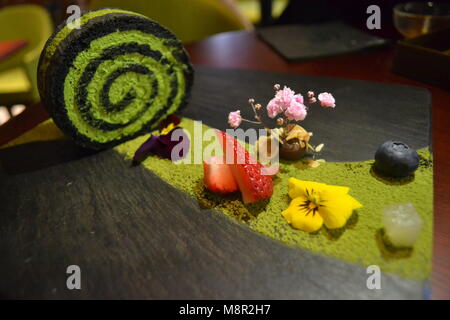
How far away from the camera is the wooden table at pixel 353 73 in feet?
2.45

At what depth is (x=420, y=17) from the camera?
4.77 ft

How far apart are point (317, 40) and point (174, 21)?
854 millimetres

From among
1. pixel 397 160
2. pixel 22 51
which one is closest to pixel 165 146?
pixel 397 160

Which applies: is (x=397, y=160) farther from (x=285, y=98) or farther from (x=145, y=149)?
(x=145, y=149)

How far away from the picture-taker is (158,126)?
121 cm

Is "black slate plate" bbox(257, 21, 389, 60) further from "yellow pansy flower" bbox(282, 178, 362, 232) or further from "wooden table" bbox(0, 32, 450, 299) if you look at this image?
"yellow pansy flower" bbox(282, 178, 362, 232)

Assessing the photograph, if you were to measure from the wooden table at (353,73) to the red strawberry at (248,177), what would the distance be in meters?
0.36

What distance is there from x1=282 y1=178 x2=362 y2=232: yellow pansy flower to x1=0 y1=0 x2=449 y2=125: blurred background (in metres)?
1.23

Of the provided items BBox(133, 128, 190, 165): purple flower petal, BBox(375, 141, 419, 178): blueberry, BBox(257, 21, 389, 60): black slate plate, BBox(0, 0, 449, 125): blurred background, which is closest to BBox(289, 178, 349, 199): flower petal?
BBox(375, 141, 419, 178): blueberry

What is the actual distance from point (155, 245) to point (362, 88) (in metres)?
0.97

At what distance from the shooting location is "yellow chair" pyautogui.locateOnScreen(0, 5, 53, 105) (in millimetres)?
2148

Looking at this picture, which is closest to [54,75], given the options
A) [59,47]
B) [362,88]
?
[59,47]
